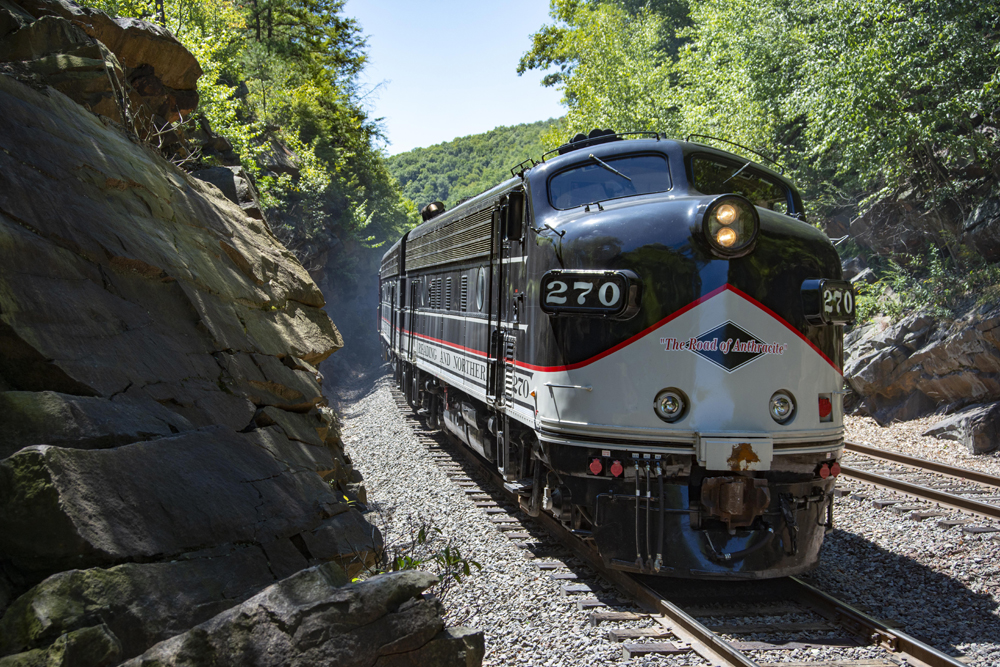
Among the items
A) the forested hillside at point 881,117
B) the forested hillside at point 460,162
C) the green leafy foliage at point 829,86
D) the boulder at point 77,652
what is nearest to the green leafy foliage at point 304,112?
the green leafy foliage at point 829,86

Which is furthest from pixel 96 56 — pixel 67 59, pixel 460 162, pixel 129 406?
pixel 460 162

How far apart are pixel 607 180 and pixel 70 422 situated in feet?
16.4

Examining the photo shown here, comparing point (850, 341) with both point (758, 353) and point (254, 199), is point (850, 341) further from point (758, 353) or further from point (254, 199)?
point (254, 199)

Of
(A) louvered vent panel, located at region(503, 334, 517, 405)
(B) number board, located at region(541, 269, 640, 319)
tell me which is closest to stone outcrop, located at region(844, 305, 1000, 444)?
(A) louvered vent panel, located at region(503, 334, 517, 405)

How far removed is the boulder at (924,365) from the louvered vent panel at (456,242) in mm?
9693

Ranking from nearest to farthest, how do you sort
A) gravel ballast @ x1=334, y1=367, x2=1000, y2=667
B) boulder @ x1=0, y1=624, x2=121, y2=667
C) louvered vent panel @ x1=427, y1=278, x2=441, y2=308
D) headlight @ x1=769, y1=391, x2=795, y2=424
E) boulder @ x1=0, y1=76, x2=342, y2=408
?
boulder @ x1=0, y1=624, x2=121, y2=667, boulder @ x1=0, y1=76, x2=342, y2=408, gravel ballast @ x1=334, y1=367, x2=1000, y2=667, headlight @ x1=769, y1=391, x2=795, y2=424, louvered vent panel @ x1=427, y1=278, x2=441, y2=308

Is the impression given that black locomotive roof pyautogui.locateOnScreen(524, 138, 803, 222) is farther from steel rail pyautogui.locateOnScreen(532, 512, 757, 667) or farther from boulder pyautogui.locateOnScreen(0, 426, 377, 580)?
boulder pyautogui.locateOnScreen(0, 426, 377, 580)

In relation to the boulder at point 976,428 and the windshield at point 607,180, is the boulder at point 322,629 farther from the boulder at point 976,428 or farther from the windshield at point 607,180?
the boulder at point 976,428

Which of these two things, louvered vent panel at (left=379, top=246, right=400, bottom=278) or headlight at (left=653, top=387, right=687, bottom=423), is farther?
louvered vent panel at (left=379, top=246, right=400, bottom=278)

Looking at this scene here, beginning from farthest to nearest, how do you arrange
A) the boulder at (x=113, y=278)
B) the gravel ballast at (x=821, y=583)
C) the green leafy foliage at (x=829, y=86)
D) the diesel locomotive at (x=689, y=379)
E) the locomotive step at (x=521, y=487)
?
the green leafy foliage at (x=829, y=86) < the locomotive step at (x=521, y=487) < the diesel locomotive at (x=689, y=379) < the gravel ballast at (x=821, y=583) < the boulder at (x=113, y=278)

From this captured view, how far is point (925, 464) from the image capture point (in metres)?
10.1

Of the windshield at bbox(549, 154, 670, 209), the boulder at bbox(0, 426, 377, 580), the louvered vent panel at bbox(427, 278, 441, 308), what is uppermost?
the windshield at bbox(549, 154, 670, 209)

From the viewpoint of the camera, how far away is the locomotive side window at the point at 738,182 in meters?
6.64

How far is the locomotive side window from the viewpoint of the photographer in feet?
A: 21.8
